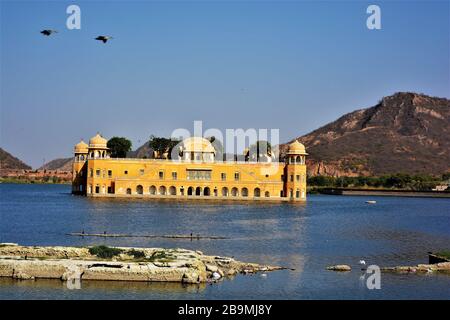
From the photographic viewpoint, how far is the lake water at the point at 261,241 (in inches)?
709

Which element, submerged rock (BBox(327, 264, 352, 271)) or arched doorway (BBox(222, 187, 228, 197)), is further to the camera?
arched doorway (BBox(222, 187, 228, 197))

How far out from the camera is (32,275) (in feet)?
61.3

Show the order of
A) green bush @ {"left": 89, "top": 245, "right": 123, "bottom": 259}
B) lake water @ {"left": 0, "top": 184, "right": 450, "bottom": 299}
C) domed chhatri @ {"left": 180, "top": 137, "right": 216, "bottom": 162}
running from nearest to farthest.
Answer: lake water @ {"left": 0, "top": 184, "right": 450, "bottom": 299} → green bush @ {"left": 89, "top": 245, "right": 123, "bottom": 259} → domed chhatri @ {"left": 180, "top": 137, "right": 216, "bottom": 162}

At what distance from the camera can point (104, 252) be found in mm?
21031

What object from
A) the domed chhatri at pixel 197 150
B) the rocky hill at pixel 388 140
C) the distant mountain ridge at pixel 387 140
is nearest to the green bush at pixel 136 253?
the domed chhatri at pixel 197 150

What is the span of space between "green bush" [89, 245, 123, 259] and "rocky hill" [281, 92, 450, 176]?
10192 cm

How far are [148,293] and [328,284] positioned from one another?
493 centimetres

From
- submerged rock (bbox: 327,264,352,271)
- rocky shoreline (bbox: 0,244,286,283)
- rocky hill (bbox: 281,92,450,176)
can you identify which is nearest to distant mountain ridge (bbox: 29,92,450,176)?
rocky hill (bbox: 281,92,450,176)

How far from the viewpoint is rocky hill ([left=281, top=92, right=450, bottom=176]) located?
407 ft

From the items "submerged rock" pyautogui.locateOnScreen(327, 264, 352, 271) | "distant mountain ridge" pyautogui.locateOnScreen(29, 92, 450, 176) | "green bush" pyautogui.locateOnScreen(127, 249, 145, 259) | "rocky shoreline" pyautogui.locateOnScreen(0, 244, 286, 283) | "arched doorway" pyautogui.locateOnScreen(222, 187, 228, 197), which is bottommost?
"submerged rock" pyautogui.locateOnScreen(327, 264, 352, 271)

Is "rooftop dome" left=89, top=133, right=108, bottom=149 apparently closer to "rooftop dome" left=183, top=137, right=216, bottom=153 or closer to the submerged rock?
"rooftop dome" left=183, top=137, right=216, bottom=153

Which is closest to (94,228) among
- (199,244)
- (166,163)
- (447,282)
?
(199,244)

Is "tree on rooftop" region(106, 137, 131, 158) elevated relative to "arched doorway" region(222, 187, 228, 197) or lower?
elevated

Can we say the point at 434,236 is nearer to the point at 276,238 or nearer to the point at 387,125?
the point at 276,238
